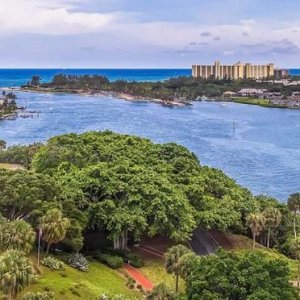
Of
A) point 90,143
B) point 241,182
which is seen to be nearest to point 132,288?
point 90,143

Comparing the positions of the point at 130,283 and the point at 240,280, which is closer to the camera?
the point at 240,280

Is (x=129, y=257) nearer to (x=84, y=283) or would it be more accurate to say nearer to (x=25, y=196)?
(x=84, y=283)

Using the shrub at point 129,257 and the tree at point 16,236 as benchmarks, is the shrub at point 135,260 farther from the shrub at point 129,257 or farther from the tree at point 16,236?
the tree at point 16,236

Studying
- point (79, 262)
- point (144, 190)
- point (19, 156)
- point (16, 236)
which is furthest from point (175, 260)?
point (19, 156)

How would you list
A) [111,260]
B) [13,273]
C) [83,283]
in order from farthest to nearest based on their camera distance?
[111,260]
[83,283]
[13,273]

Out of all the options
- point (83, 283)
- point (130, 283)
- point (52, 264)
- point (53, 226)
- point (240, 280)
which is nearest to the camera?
point (240, 280)

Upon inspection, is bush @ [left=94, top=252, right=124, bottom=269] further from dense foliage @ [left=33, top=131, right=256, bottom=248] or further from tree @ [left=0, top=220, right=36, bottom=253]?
tree @ [left=0, top=220, right=36, bottom=253]

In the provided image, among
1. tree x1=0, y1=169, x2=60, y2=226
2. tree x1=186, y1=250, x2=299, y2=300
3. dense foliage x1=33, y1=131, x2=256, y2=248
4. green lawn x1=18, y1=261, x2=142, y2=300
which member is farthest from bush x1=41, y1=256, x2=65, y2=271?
tree x1=186, y1=250, x2=299, y2=300
